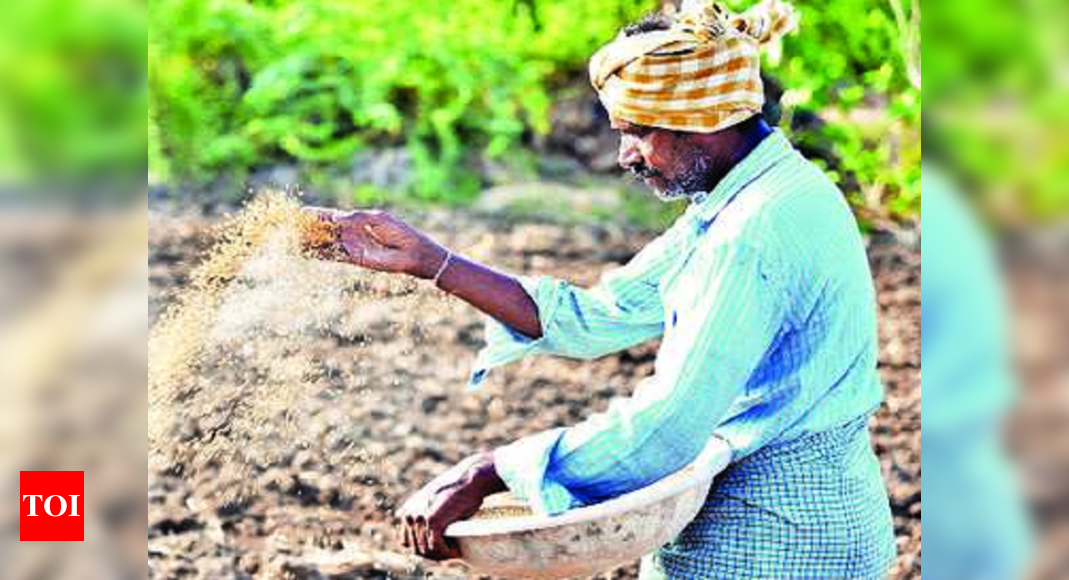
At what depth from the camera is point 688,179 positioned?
251 cm

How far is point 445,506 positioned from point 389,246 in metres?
0.41

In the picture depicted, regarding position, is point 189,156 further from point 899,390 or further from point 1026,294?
point 1026,294

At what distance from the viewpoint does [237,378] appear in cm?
416

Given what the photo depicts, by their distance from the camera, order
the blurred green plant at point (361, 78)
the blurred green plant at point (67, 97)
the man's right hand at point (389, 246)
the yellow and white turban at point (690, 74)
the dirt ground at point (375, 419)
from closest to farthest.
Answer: the blurred green plant at point (67, 97)
the yellow and white turban at point (690, 74)
the man's right hand at point (389, 246)
the dirt ground at point (375, 419)
the blurred green plant at point (361, 78)

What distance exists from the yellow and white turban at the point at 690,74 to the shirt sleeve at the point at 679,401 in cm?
18

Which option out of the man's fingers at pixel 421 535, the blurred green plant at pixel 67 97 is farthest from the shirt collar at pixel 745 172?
the blurred green plant at pixel 67 97

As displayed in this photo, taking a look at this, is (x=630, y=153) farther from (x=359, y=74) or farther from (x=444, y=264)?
(x=359, y=74)

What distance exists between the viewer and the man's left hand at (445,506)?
2490mm

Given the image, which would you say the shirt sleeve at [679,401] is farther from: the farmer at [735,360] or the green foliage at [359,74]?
the green foliage at [359,74]

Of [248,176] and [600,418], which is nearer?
[600,418]

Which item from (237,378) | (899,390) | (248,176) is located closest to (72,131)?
(237,378)

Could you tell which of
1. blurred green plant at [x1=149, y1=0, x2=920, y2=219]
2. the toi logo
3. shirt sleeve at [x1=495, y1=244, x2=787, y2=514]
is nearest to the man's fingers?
shirt sleeve at [x1=495, y1=244, x2=787, y2=514]

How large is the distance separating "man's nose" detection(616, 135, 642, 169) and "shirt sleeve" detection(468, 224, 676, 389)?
0.23m

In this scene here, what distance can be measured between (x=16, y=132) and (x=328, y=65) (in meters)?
4.75
